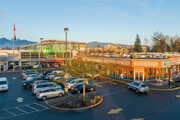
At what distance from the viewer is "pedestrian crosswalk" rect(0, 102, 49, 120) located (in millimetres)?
14609

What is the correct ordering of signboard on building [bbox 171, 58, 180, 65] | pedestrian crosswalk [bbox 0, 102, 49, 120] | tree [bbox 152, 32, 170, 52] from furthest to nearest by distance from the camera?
tree [bbox 152, 32, 170, 52]
signboard on building [bbox 171, 58, 180, 65]
pedestrian crosswalk [bbox 0, 102, 49, 120]

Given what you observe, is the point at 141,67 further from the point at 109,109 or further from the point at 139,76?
the point at 109,109

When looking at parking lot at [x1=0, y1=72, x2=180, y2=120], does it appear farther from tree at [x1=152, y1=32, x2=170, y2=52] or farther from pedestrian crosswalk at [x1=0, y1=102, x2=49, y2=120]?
tree at [x1=152, y1=32, x2=170, y2=52]

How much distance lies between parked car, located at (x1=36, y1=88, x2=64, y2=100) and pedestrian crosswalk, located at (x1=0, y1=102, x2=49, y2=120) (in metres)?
1.93

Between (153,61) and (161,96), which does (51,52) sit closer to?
(153,61)

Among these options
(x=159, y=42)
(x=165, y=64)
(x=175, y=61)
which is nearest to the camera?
(x=165, y=64)

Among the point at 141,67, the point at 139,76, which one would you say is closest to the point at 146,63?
the point at 141,67

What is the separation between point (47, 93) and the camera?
19719mm

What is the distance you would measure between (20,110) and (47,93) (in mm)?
4391

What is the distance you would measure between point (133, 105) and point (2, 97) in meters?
18.6

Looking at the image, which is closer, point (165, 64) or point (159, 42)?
point (165, 64)

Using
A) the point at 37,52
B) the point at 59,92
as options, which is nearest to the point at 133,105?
the point at 59,92

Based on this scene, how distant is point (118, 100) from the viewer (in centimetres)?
1920

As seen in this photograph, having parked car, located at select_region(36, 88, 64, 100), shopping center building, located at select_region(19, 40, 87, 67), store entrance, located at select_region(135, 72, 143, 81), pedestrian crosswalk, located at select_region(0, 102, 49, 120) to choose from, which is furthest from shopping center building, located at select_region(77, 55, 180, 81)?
shopping center building, located at select_region(19, 40, 87, 67)
